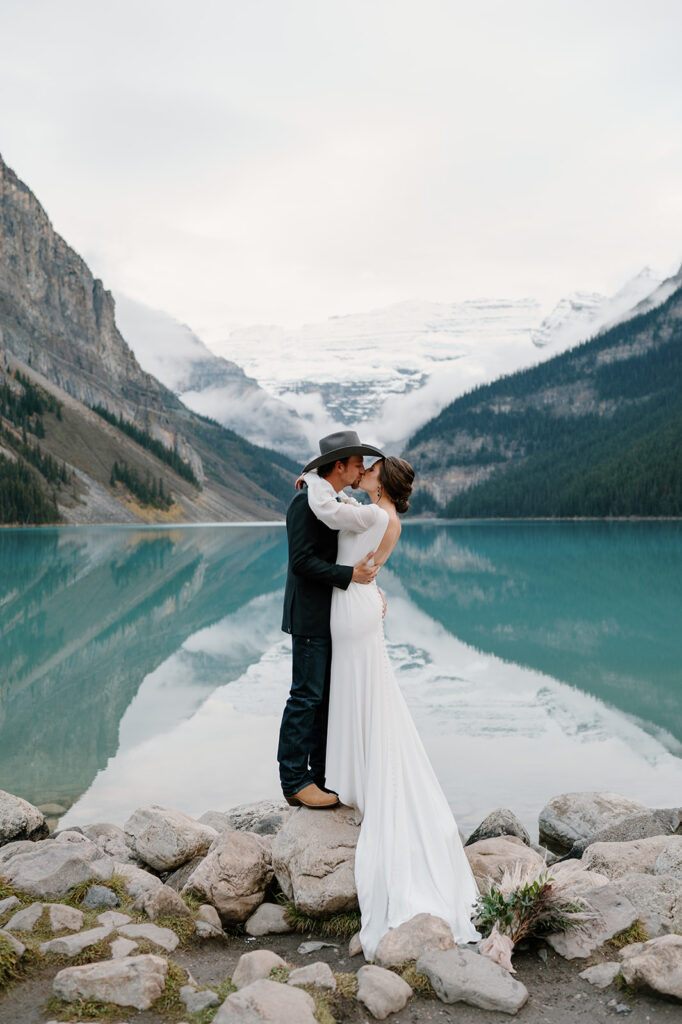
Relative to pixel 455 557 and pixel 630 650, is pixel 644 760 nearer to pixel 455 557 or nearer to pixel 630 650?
pixel 630 650

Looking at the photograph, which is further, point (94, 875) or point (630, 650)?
point (630, 650)

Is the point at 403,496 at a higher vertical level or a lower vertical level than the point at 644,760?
higher

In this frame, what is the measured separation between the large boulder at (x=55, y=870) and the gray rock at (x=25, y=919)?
1.79 ft

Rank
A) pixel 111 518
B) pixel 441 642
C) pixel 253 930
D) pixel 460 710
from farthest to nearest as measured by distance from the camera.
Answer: pixel 111 518 < pixel 441 642 < pixel 460 710 < pixel 253 930

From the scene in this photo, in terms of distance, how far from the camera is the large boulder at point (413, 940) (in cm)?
542

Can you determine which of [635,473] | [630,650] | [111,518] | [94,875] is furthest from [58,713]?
[635,473]

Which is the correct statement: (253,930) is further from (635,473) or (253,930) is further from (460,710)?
(635,473)

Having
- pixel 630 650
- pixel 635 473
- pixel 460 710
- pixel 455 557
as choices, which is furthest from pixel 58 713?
pixel 635 473

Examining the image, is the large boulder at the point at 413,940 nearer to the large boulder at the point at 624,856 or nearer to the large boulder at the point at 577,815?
the large boulder at the point at 624,856

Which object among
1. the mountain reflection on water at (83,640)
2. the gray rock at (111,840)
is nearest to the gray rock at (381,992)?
the gray rock at (111,840)

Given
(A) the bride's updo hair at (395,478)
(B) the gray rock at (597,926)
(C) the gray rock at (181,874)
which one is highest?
(A) the bride's updo hair at (395,478)

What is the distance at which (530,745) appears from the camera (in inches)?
584

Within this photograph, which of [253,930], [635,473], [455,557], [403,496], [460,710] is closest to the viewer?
[253,930]

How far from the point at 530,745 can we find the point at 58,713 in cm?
998
